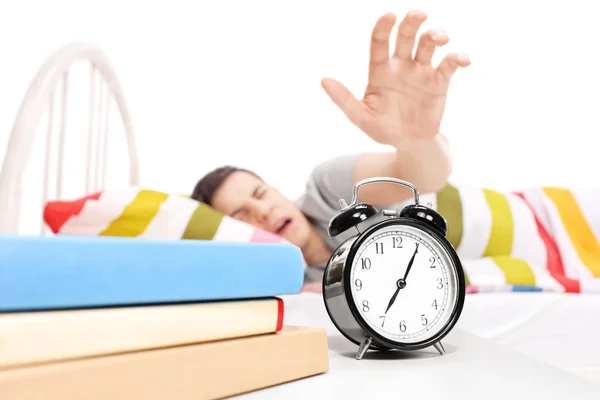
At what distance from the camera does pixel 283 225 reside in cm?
149

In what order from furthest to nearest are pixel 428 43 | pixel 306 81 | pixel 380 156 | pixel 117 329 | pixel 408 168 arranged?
pixel 306 81
pixel 380 156
pixel 408 168
pixel 428 43
pixel 117 329

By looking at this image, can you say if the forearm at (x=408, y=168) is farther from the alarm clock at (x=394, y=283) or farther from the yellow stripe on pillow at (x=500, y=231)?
the alarm clock at (x=394, y=283)

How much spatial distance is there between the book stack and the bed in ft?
1.64

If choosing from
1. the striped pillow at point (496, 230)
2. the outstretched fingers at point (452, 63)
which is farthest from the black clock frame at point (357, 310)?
the striped pillow at point (496, 230)

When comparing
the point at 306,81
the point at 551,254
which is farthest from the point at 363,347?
the point at 306,81

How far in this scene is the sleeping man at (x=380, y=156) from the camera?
2.53 feet

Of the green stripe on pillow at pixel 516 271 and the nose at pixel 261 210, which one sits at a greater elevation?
the nose at pixel 261 210

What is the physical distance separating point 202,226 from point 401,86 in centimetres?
64

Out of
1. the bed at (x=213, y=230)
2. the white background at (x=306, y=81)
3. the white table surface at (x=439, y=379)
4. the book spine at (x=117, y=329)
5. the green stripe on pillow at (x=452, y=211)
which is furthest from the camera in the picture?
the white background at (x=306, y=81)

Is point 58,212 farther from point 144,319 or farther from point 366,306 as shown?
point 144,319

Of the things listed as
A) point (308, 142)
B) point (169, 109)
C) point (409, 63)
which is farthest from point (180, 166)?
point (409, 63)

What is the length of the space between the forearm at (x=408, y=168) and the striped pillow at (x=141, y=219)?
0.29m

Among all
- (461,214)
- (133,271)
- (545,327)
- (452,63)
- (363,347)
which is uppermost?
(452,63)

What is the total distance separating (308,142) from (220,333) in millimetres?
1869
